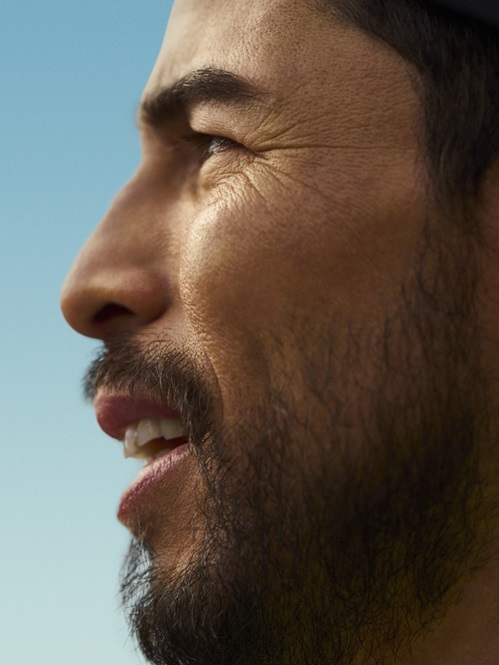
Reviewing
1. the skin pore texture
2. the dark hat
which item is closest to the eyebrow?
the skin pore texture

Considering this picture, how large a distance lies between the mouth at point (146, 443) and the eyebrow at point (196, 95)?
2.14 feet

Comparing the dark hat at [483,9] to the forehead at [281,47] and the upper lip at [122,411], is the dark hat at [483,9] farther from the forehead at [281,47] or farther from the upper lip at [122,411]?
the upper lip at [122,411]

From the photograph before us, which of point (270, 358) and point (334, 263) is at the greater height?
point (334, 263)

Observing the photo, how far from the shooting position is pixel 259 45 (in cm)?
207

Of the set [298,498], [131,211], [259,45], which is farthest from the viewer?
[131,211]

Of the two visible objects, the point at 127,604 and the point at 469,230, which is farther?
the point at 127,604

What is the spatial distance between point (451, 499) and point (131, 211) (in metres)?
0.96

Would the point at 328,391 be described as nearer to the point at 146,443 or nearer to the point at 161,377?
the point at 161,377

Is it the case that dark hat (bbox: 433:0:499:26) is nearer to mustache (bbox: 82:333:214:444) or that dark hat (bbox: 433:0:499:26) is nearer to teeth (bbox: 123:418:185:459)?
mustache (bbox: 82:333:214:444)

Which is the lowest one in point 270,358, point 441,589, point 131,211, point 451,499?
point 441,589

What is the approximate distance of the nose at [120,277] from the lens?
6.88ft

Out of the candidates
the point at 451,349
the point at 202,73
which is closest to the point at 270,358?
the point at 451,349

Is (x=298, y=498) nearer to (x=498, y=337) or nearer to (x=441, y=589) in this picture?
(x=441, y=589)

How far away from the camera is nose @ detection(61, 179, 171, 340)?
2098 mm
